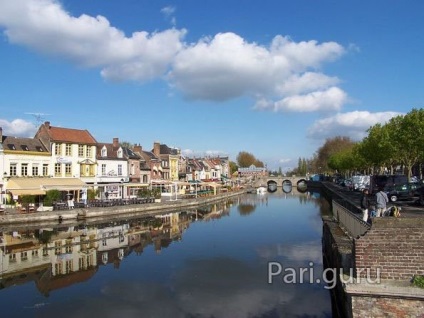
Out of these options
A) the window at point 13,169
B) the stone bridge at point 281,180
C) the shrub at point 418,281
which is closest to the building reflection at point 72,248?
the window at point 13,169

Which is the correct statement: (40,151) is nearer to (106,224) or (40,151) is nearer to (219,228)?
(106,224)

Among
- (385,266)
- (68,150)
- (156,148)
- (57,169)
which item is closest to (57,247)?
(385,266)

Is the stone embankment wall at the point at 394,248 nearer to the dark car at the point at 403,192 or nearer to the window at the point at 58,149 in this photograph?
the dark car at the point at 403,192

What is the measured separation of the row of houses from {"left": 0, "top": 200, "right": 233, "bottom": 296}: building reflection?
12.2 m

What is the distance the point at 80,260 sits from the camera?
920 inches

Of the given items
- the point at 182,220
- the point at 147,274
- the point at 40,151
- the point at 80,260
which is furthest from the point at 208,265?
the point at 40,151

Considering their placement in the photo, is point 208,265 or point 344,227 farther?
point 208,265

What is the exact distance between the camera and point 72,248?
26.7 meters

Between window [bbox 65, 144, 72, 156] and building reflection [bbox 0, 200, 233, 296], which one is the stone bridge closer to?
window [bbox 65, 144, 72, 156]

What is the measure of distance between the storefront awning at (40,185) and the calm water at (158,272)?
924cm

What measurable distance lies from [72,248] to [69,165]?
28770mm

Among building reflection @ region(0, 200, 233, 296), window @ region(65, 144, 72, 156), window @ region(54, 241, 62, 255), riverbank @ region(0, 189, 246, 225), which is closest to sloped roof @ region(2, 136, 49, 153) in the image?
window @ region(65, 144, 72, 156)

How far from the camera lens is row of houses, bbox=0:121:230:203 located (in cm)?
4572

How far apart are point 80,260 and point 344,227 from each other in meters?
14.3
